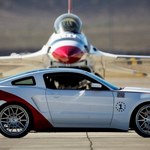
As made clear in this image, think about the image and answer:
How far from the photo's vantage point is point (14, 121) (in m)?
11.2

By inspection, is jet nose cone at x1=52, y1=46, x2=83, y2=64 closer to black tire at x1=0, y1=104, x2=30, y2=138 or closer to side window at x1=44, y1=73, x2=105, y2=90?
side window at x1=44, y1=73, x2=105, y2=90

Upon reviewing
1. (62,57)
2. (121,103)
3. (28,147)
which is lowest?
(28,147)

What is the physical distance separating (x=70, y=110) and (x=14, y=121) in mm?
934

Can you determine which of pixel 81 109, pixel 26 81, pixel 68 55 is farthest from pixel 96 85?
pixel 68 55

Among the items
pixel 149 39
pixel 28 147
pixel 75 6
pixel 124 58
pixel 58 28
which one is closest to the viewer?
pixel 28 147

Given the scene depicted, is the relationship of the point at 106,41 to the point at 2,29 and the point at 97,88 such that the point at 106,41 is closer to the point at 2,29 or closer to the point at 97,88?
the point at 2,29

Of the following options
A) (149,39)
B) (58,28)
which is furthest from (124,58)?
(149,39)

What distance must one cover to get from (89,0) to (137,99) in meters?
61.0

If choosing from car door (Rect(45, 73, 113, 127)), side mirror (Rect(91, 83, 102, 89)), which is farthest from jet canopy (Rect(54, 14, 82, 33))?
car door (Rect(45, 73, 113, 127))

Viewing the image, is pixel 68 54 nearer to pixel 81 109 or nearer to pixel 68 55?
pixel 68 55

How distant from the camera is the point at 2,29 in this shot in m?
68.2

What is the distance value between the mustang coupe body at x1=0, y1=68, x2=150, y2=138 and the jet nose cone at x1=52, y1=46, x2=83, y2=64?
593 inches

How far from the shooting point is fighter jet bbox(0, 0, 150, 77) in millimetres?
26844

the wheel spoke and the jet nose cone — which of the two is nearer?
the wheel spoke
